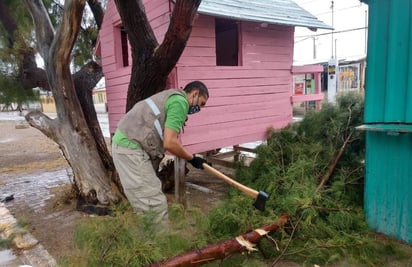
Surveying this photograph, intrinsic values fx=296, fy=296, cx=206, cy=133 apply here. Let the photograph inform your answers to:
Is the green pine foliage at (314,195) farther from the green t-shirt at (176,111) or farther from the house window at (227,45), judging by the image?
the house window at (227,45)

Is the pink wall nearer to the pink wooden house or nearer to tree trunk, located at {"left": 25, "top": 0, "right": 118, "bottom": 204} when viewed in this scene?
the pink wooden house

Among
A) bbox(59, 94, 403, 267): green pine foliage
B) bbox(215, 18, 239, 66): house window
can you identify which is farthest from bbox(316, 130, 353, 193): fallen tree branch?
bbox(215, 18, 239, 66): house window

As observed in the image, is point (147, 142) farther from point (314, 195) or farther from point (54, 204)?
point (54, 204)

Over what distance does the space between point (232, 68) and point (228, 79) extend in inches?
7.5

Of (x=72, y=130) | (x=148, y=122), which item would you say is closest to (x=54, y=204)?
(x=72, y=130)

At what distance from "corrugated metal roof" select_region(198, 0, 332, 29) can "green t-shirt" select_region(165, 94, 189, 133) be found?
1756 mm

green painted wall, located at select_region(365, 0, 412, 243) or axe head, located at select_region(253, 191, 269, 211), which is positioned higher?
green painted wall, located at select_region(365, 0, 412, 243)

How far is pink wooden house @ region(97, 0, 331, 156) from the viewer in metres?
4.18

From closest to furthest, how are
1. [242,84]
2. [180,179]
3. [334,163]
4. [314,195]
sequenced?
[314,195] → [334,163] → [180,179] → [242,84]

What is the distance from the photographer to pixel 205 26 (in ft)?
13.9

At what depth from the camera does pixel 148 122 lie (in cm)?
282

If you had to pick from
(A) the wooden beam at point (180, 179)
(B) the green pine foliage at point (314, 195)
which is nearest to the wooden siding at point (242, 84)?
(A) the wooden beam at point (180, 179)

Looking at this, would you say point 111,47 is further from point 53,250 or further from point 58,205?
point 53,250

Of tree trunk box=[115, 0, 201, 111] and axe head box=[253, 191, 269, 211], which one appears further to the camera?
tree trunk box=[115, 0, 201, 111]
